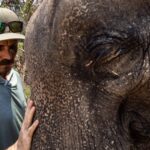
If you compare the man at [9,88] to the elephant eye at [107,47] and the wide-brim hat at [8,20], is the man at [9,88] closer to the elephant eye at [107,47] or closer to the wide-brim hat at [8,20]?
the wide-brim hat at [8,20]

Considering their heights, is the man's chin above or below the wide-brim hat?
below

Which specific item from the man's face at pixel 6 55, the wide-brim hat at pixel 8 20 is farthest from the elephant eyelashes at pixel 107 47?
the man's face at pixel 6 55

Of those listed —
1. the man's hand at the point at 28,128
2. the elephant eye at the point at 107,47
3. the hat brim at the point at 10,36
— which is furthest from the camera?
the hat brim at the point at 10,36

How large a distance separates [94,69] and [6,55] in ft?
7.65

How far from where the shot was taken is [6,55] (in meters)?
3.17

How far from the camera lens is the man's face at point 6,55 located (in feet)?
10.3

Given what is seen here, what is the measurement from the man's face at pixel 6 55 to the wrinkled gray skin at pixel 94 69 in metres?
2.25

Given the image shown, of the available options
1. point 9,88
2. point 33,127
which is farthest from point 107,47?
point 9,88

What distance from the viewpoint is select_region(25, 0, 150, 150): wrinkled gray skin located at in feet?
2.88

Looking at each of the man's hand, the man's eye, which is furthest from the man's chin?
the man's hand

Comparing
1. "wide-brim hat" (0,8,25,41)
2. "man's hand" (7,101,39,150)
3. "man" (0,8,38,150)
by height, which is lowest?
"man" (0,8,38,150)

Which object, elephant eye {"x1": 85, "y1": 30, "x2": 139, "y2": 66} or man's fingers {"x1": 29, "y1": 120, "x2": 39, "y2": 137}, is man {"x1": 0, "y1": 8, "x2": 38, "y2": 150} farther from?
elephant eye {"x1": 85, "y1": 30, "x2": 139, "y2": 66}

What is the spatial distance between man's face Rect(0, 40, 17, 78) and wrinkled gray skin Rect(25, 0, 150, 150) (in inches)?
88.6

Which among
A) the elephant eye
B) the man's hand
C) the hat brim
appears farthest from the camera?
the hat brim
